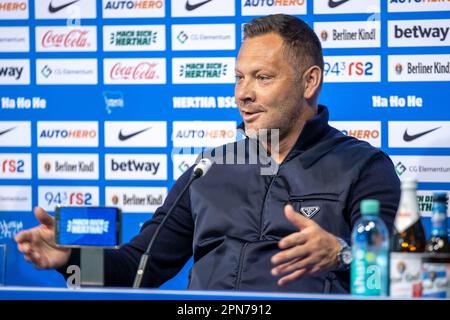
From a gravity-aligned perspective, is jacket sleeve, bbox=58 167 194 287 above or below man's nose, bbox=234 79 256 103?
below

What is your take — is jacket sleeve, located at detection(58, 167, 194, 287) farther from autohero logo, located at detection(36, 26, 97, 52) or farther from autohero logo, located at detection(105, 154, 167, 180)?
autohero logo, located at detection(36, 26, 97, 52)

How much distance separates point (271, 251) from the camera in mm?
2328

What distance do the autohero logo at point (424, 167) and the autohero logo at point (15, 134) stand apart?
1.70 metres

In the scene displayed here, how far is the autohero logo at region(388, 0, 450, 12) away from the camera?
3315 millimetres

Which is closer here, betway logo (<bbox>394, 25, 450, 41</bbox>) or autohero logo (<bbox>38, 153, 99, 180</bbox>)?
betway logo (<bbox>394, 25, 450, 41</bbox>)

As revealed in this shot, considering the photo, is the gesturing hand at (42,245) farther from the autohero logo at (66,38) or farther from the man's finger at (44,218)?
the autohero logo at (66,38)

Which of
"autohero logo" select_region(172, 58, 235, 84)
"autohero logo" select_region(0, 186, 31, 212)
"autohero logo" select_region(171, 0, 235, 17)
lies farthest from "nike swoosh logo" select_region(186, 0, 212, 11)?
"autohero logo" select_region(0, 186, 31, 212)

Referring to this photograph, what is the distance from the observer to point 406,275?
4.69 feet

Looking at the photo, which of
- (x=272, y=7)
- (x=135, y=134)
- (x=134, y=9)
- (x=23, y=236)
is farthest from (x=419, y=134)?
(x=23, y=236)

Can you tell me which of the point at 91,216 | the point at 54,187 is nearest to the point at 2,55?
the point at 54,187

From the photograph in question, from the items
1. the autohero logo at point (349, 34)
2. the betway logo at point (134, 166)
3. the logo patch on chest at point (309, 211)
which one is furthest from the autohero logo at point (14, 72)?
the logo patch on chest at point (309, 211)

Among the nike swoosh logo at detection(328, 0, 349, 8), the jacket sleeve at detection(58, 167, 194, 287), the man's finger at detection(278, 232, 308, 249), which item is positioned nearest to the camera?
the man's finger at detection(278, 232, 308, 249)

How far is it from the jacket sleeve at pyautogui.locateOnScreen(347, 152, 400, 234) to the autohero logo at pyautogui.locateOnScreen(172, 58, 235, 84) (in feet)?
4.27

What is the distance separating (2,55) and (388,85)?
6.00 feet
